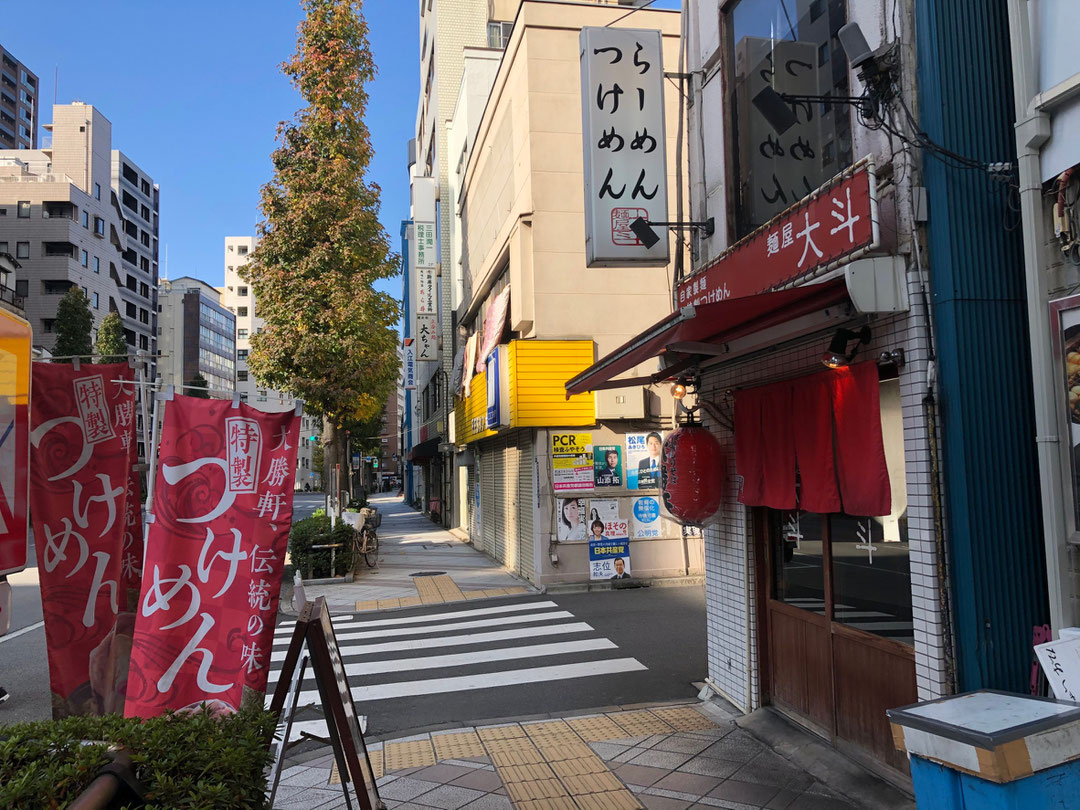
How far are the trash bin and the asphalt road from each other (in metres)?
4.83

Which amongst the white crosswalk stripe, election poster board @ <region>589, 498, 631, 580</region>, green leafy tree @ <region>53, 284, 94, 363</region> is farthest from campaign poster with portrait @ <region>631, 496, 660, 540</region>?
green leafy tree @ <region>53, 284, 94, 363</region>

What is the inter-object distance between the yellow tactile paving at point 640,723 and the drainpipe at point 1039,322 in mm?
3648

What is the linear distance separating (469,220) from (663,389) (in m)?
11.8

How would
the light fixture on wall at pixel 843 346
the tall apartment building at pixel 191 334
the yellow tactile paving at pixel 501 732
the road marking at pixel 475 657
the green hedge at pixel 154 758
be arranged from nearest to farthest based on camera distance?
1. the green hedge at pixel 154 758
2. the light fixture on wall at pixel 843 346
3. the yellow tactile paving at pixel 501 732
4. the road marking at pixel 475 657
5. the tall apartment building at pixel 191 334

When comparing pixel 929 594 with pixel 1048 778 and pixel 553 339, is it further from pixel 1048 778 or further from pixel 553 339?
pixel 553 339

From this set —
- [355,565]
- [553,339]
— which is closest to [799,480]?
[553,339]

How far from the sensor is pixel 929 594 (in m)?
4.32

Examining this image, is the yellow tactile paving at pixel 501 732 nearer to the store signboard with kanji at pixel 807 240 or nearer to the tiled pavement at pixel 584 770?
the tiled pavement at pixel 584 770

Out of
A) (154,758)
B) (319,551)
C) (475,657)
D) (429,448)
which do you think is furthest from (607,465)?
(429,448)

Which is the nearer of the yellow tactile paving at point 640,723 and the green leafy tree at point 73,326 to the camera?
the yellow tactile paving at point 640,723

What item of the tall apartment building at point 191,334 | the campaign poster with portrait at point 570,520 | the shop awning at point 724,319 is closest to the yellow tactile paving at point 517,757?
the shop awning at point 724,319

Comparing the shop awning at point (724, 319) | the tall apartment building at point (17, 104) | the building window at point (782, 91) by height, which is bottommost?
the shop awning at point (724, 319)

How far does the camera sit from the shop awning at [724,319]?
15.2 feet

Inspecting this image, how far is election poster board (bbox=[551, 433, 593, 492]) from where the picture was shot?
48.1ft
